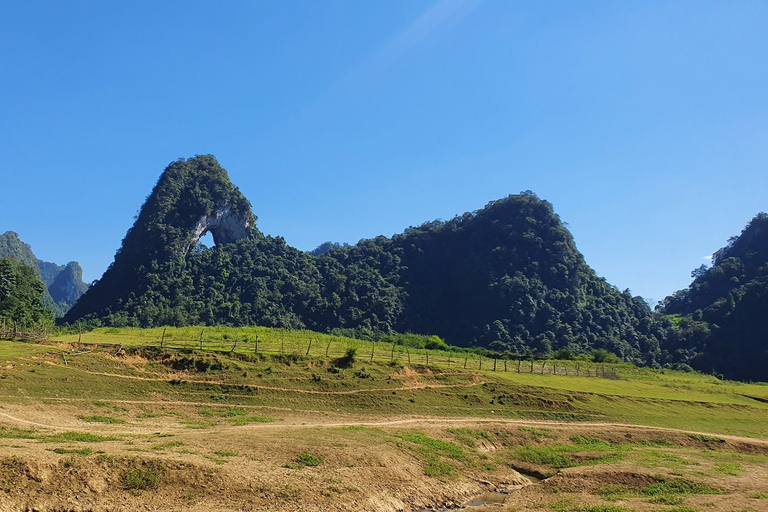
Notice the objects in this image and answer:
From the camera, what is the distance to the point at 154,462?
16.1m

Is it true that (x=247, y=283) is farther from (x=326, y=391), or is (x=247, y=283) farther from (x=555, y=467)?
(x=555, y=467)

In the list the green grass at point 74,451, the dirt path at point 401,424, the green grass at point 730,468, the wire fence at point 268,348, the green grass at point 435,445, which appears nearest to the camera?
the green grass at point 74,451

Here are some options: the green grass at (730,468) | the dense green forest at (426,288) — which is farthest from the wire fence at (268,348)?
the dense green forest at (426,288)

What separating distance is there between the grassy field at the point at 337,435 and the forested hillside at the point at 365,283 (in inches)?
2203

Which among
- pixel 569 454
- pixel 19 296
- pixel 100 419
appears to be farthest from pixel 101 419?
pixel 19 296

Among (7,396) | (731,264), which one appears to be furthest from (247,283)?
(731,264)

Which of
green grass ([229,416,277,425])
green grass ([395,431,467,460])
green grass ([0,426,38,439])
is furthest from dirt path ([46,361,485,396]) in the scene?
green grass ([0,426,38,439])

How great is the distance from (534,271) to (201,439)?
349 feet

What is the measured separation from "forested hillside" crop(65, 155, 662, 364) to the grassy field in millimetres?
55959

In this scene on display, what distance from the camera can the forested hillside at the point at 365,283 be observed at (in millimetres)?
100562

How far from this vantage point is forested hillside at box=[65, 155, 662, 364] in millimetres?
100562

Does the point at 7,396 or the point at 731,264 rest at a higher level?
the point at 731,264

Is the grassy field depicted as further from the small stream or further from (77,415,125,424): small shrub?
the small stream

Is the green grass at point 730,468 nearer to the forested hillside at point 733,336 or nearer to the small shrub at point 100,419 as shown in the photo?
the small shrub at point 100,419
